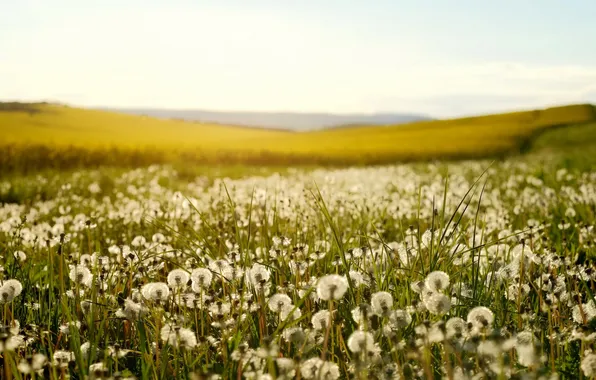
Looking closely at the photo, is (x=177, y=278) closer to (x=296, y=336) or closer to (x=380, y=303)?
(x=296, y=336)

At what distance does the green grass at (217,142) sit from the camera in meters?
24.8

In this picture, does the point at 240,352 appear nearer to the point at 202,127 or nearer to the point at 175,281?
the point at 175,281

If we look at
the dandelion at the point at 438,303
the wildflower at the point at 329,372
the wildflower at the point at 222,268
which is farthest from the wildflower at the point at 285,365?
the wildflower at the point at 222,268

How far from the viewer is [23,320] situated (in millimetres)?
3203

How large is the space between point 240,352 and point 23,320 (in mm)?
1817

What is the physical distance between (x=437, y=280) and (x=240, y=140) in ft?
172

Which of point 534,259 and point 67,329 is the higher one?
point 534,259

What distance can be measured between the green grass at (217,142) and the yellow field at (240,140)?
0.15 ft

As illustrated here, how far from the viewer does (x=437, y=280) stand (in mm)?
2213

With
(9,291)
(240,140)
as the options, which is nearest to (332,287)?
(9,291)

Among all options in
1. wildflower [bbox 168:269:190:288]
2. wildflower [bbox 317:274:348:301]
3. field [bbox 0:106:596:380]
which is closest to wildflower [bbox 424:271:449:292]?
field [bbox 0:106:596:380]

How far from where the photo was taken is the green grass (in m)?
24.8

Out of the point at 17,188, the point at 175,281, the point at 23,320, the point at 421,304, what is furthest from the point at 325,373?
the point at 17,188

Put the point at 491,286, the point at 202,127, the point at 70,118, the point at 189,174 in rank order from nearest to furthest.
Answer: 1. the point at 491,286
2. the point at 189,174
3. the point at 70,118
4. the point at 202,127
